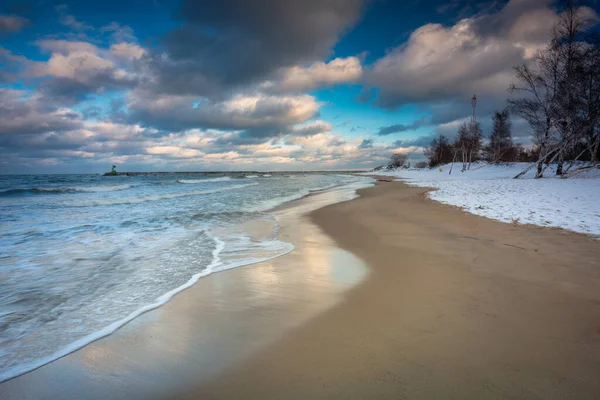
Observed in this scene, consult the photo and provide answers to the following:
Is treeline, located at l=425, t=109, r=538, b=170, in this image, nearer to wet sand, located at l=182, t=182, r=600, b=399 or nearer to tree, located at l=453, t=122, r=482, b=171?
tree, located at l=453, t=122, r=482, b=171

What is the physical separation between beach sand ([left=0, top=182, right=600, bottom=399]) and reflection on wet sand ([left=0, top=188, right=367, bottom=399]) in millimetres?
14

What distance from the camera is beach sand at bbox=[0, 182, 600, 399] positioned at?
2061mm

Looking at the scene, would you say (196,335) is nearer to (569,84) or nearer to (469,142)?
(569,84)

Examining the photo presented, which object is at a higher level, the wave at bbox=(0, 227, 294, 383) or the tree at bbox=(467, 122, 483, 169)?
the tree at bbox=(467, 122, 483, 169)

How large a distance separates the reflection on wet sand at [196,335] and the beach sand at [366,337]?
14 mm

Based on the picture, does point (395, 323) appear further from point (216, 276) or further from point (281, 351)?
point (216, 276)

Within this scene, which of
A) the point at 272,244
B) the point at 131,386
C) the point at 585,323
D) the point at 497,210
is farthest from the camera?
the point at 497,210

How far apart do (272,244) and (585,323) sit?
17.7 feet

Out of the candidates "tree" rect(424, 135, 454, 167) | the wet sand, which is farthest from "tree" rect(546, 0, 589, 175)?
"tree" rect(424, 135, 454, 167)

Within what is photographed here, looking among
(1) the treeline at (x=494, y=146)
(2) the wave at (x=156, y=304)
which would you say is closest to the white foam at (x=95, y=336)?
Answer: (2) the wave at (x=156, y=304)

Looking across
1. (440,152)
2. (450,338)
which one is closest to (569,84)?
(450,338)

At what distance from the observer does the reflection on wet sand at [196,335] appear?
7.26 feet

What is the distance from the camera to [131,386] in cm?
216

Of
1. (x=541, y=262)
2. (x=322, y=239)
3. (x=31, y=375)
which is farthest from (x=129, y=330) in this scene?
(x=541, y=262)
